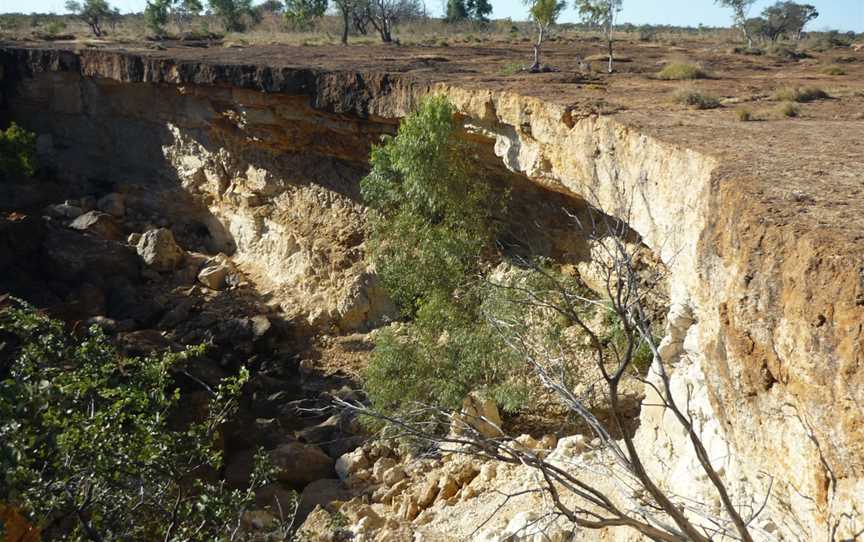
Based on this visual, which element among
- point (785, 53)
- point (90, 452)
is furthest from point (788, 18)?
point (90, 452)

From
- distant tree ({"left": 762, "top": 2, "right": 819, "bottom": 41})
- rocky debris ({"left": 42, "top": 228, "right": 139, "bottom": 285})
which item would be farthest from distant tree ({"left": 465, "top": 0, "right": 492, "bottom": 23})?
rocky debris ({"left": 42, "top": 228, "right": 139, "bottom": 285})

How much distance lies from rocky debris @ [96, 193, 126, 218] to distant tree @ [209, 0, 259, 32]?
60.3ft

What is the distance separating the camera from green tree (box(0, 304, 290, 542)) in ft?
15.2

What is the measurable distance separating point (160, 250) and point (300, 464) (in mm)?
7906

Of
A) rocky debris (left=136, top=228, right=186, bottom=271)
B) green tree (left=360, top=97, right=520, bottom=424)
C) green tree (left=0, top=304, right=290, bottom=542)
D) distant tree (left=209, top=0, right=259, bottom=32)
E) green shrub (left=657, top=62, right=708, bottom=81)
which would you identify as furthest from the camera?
distant tree (left=209, top=0, right=259, bottom=32)

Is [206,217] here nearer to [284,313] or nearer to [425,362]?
[284,313]

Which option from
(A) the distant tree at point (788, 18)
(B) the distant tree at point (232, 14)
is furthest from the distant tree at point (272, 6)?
(A) the distant tree at point (788, 18)

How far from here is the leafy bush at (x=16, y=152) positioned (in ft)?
55.3

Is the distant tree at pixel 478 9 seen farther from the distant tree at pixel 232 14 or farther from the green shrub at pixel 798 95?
the green shrub at pixel 798 95

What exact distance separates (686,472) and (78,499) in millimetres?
4228

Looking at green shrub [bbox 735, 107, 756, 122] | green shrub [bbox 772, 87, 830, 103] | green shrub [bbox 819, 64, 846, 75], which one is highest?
green shrub [bbox 819, 64, 846, 75]

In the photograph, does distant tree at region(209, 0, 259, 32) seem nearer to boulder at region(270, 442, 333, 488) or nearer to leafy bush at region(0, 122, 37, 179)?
leafy bush at region(0, 122, 37, 179)

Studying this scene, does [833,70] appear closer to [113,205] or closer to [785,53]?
[785,53]

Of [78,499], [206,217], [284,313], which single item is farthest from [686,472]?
[206,217]
